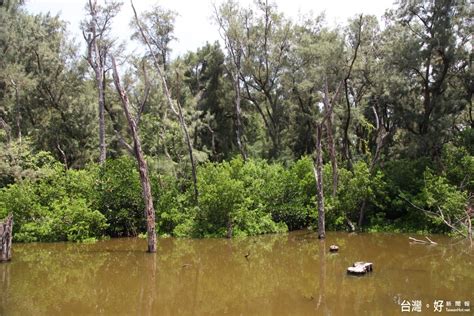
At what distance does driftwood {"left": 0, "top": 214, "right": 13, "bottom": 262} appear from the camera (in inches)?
558

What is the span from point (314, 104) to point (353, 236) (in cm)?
1279

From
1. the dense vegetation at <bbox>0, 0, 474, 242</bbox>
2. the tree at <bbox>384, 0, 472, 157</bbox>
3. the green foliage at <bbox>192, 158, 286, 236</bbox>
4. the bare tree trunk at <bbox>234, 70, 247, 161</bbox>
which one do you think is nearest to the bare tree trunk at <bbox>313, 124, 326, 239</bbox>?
the dense vegetation at <bbox>0, 0, 474, 242</bbox>

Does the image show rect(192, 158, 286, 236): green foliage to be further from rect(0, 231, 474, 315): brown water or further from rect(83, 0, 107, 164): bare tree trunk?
rect(83, 0, 107, 164): bare tree trunk

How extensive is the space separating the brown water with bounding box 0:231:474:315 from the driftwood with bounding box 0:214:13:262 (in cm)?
47

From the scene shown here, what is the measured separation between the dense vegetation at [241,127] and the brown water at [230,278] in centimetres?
202

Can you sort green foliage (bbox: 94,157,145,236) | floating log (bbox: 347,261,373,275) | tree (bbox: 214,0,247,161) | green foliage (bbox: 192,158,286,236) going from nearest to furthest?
1. floating log (bbox: 347,261,373,275)
2. green foliage (bbox: 192,158,286,236)
3. green foliage (bbox: 94,157,145,236)
4. tree (bbox: 214,0,247,161)

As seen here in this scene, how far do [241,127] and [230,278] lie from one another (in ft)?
67.8

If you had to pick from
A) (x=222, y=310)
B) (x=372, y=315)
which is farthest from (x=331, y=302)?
(x=222, y=310)

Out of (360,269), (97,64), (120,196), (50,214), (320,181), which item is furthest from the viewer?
(97,64)

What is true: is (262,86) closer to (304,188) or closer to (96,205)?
(304,188)

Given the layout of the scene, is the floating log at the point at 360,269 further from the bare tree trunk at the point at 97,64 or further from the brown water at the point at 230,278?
the bare tree trunk at the point at 97,64

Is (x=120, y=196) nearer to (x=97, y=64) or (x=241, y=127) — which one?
(x=97, y=64)

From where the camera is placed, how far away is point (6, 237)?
563 inches

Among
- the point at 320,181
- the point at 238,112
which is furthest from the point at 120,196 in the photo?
the point at 238,112
